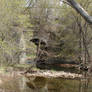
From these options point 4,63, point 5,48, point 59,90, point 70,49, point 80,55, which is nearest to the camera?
point 59,90

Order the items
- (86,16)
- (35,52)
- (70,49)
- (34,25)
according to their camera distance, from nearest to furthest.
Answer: (86,16), (35,52), (34,25), (70,49)

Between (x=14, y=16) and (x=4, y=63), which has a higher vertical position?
(x=14, y=16)

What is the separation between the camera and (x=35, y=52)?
1641cm

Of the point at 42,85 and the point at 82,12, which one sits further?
the point at 42,85

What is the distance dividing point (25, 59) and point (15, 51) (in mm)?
5423

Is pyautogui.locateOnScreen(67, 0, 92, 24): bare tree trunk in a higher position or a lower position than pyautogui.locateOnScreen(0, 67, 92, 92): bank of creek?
higher

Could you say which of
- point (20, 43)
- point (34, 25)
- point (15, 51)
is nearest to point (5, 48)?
point (15, 51)

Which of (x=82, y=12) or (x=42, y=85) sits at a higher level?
(x=82, y=12)

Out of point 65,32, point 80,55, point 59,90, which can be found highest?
point 65,32

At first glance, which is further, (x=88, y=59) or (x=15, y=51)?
(x=88, y=59)

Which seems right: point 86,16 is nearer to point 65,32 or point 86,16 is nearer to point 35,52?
point 35,52

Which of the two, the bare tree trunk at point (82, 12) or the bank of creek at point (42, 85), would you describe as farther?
the bank of creek at point (42, 85)

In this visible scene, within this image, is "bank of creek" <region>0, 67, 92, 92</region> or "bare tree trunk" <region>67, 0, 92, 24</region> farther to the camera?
"bank of creek" <region>0, 67, 92, 92</region>

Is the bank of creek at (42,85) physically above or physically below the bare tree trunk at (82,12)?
below
